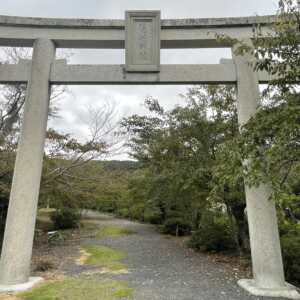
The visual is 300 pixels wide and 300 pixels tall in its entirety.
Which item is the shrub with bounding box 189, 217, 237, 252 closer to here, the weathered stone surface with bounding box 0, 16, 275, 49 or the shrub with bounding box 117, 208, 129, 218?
the weathered stone surface with bounding box 0, 16, 275, 49

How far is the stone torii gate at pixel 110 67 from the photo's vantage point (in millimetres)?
5020

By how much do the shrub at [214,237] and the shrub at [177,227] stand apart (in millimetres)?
4116

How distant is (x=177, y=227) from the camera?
46.1 feet

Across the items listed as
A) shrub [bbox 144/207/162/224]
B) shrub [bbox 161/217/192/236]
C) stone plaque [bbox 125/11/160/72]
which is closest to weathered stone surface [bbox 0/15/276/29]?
stone plaque [bbox 125/11/160/72]

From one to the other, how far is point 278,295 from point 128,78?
192 inches

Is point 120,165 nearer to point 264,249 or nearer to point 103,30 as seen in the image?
point 103,30

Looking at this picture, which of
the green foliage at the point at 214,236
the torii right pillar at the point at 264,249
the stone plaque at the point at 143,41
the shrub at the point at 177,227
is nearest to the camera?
the torii right pillar at the point at 264,249

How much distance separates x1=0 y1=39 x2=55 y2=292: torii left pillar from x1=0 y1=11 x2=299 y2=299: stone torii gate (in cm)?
2

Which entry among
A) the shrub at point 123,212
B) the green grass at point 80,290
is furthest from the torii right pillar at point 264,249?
the shrub at point 123,212

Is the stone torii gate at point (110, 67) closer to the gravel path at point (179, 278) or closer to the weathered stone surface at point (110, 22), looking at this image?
the weathered stone surface at point (110, 22)

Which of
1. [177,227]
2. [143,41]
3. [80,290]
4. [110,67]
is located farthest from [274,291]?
[177,227]

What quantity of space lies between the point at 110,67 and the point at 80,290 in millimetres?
4364

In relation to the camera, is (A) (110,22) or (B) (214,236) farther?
(B) (214,236)

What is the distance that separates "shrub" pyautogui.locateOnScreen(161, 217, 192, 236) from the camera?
1386 centimetres
